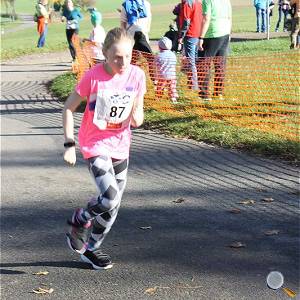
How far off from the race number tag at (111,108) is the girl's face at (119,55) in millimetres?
159

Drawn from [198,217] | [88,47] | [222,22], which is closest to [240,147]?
[198,217]

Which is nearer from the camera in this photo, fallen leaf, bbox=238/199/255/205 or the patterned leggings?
the patterned leggings

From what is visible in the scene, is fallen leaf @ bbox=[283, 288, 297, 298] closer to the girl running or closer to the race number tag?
the girl running

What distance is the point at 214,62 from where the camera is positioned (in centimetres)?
1182

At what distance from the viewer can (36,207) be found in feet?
21.6

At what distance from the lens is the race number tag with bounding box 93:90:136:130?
4734 mm

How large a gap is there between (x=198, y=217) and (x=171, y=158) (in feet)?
8.32

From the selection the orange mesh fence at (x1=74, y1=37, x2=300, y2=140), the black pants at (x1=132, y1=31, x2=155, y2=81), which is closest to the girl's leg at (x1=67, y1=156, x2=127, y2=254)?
the orange mesh fence at (x1=74, y1=37, x2=300, y2=140)

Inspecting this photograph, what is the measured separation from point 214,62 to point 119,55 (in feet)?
24.1

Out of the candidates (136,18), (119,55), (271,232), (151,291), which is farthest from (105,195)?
(136,18)

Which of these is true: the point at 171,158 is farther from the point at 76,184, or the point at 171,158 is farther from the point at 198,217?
the point at 198,217

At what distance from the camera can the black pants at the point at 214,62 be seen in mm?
11555

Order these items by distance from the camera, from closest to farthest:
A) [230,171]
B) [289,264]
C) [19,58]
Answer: [289,264], [230,171], [19,58]

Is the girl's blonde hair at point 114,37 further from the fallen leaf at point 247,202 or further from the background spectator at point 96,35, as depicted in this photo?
the background spectator at point 96,35
